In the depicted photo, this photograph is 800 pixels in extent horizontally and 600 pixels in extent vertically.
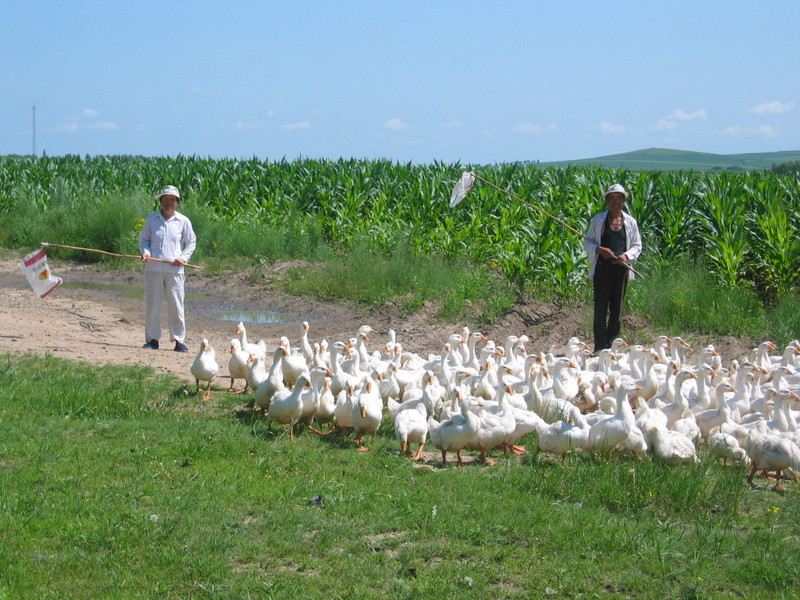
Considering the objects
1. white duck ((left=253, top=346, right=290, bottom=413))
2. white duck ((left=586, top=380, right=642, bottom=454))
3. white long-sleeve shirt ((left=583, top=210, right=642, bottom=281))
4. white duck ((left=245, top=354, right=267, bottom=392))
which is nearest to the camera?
white duck ((left=586, top=380, right=642, bottom=454))

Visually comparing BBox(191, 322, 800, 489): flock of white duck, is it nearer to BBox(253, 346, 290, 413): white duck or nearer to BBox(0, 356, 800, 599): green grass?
BBox(253, 346, 290, 413): white duck

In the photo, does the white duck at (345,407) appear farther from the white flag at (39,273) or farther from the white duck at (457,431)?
the white flag at (39,273)

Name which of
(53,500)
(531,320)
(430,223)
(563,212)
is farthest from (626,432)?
(430,223)

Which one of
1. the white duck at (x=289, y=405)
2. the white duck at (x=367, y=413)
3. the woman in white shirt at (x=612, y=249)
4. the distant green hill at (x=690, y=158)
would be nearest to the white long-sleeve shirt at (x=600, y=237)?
the woman in white shirt at (x=612, y=249)

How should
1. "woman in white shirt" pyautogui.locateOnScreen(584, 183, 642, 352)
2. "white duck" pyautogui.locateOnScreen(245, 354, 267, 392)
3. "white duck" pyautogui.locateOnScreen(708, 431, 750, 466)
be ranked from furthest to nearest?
"woman in white shirt" pyautogui.locateOnScreen(584, 183, 642, 352)
"white duck" pyautogui.locateOnScreen(245, 354, 267, 392)
"white duck" pyautogui.locateOnScreen(708, 431, 750, 466)

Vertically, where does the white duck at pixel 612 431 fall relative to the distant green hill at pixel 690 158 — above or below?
below

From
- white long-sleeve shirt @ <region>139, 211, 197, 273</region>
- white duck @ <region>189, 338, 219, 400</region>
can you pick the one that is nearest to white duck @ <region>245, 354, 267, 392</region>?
white duck @ <region>189, 338, 219, 400</region>

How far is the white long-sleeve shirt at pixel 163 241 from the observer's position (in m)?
13.0

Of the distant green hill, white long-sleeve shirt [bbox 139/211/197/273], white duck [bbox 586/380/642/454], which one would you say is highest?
the distant green hill

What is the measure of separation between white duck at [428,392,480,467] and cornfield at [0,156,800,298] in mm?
7980

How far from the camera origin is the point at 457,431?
7883 millimetres

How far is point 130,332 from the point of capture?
576 inches

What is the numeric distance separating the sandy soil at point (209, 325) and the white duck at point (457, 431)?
413 centimetres

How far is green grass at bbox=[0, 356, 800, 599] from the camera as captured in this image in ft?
18.0
